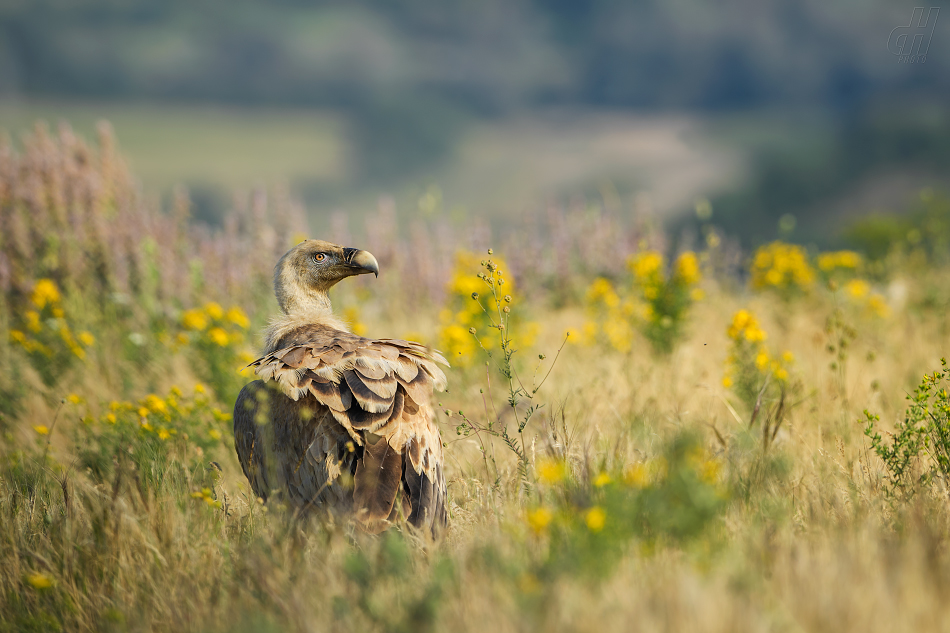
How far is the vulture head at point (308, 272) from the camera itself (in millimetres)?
3949

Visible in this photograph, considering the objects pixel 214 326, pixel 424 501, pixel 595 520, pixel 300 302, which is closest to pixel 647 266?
pixel 300 302

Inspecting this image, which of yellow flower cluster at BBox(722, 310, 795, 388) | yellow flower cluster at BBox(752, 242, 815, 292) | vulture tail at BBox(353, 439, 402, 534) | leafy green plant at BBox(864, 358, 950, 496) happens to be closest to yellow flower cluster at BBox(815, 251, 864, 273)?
yellow flower cluster at BBox(752, 242, 815, 292)

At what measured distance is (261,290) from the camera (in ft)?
21.5

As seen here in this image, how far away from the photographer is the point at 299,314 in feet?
12.9

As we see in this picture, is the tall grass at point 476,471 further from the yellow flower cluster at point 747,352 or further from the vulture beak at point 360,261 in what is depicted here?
the vulture beak at point 360,261

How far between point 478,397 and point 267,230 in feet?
11.1

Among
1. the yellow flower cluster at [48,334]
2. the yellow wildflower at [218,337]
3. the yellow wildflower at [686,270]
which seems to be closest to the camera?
the yellow wildflower at [218,337]

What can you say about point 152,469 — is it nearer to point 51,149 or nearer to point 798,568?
point 798,568

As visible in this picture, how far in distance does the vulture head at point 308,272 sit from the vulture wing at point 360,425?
2.83 feet

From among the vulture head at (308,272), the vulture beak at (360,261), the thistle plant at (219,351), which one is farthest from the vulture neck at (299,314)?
the thistle plant at (219,351)

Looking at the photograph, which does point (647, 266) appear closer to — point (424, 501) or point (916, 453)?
point (916, 453)

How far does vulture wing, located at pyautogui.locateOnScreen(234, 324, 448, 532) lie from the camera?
2686mm

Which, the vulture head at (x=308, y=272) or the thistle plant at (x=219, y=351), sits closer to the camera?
the vulture head at (x=308, y=272)

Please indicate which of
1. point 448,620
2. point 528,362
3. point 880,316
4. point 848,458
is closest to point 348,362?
point 448,620
